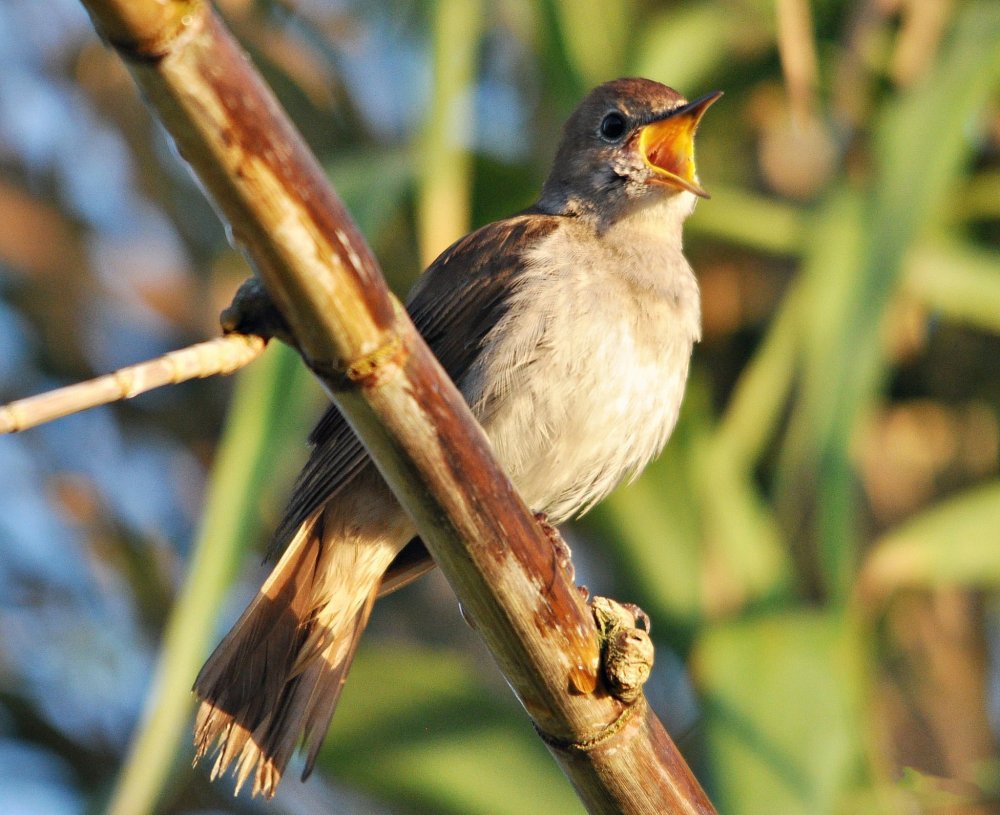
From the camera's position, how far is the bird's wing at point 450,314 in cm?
305

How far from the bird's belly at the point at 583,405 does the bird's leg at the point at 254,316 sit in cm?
147

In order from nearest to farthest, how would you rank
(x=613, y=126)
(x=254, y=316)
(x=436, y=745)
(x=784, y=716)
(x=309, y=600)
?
1. (x=254, y=316)
2. (x=309, y=600)
3. (x=613, y=126)
4. (x=784, y=716)
5. (x=436, y=745)

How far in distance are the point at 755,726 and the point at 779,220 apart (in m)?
1.81

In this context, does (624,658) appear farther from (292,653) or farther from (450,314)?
(450,314)

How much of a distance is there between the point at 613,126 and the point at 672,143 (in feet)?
0.57

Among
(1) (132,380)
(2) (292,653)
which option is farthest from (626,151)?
(1) (132,380)

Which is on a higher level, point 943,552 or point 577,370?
point 577,370

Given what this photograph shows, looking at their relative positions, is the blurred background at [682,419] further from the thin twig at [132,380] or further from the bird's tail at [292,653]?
the thin twig at [132,380]

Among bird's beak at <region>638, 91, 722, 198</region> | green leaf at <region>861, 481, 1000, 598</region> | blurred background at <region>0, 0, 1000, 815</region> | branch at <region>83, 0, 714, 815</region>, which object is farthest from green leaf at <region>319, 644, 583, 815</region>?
branch at <region>83, 0, 714, 815</region>

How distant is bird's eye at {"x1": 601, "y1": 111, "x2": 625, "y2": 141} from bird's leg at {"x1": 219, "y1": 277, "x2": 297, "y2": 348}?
2271 mm

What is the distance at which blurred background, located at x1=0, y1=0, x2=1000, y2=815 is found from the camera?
13.2 ft

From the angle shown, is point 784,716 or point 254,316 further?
point 784,716

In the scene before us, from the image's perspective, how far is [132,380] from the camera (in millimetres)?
1421

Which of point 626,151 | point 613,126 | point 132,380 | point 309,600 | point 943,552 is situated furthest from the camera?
point 943,552
